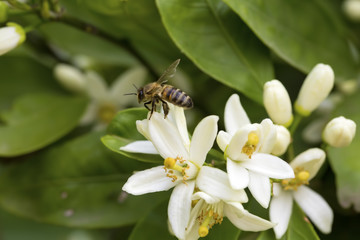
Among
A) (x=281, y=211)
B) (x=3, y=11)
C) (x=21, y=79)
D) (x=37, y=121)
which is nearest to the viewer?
(x=281, y=211)

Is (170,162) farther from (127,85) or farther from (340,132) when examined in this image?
(127,85)

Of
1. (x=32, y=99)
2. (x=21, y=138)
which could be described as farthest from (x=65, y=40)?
(x=21, y=138)

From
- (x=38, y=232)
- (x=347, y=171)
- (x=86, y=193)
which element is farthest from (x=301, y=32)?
(x=38, y=232)

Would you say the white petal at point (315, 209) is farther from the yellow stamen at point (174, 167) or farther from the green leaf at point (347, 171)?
the yellow stamen at point (174, 167)

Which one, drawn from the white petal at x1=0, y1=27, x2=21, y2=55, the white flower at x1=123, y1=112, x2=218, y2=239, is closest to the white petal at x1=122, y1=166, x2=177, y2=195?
the white flower at x1=123, y1=112, x2=218, y2=239

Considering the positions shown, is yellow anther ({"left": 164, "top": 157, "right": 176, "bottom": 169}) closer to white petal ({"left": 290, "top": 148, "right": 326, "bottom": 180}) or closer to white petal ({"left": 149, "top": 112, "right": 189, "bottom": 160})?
white petal ({"left": 149, "top": 112, "right": 189, "bottom": 160})

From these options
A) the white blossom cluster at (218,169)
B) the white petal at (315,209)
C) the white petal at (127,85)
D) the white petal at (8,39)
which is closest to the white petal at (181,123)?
the white blossom cluster at (218,169)
